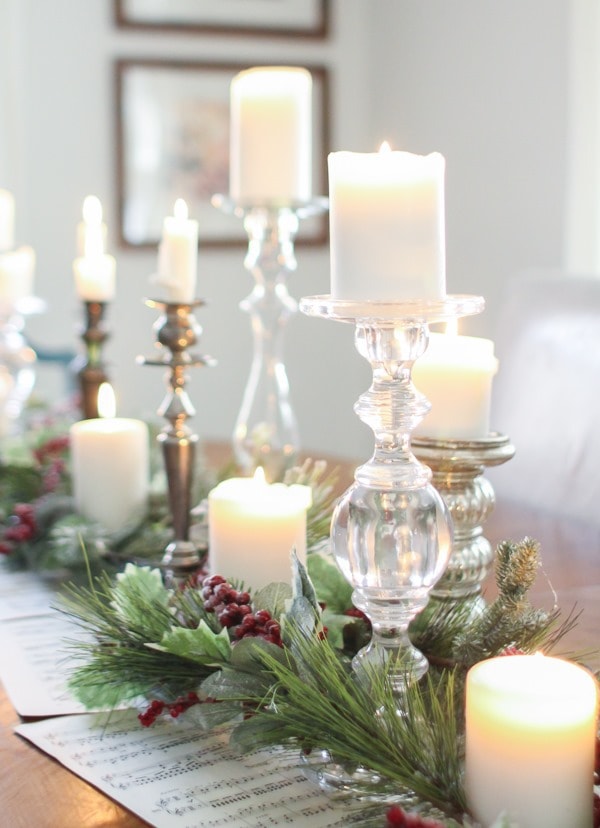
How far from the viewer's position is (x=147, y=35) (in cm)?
347

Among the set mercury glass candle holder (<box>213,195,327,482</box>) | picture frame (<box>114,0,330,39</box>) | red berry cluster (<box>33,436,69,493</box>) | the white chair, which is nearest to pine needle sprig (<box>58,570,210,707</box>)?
red berry cluster (<box>33,436,69,493</box>)

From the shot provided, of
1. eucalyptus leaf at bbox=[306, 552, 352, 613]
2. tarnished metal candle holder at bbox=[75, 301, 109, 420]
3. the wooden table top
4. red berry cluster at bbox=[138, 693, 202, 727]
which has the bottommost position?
the wooden table top

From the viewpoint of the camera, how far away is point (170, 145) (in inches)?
140

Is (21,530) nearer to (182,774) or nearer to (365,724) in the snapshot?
(182,774)

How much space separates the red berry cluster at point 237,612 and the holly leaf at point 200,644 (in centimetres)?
1

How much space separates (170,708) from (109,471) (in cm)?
47

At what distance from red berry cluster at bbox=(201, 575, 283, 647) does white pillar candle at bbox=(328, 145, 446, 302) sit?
8.0 inches

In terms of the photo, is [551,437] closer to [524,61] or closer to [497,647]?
[497,647]

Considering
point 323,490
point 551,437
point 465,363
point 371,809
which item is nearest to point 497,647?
point 371,809

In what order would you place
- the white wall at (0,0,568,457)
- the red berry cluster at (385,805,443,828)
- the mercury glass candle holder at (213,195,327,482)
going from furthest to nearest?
the white wall at (0,0,568,457)
the mercury glass candle holder at (213,195,327,482)
the red berry cluster at (385,805,443,828)

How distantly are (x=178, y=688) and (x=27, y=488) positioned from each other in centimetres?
64

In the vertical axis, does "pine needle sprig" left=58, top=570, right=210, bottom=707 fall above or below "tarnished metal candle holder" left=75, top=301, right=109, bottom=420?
below

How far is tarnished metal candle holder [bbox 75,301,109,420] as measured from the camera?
1445 millimetres

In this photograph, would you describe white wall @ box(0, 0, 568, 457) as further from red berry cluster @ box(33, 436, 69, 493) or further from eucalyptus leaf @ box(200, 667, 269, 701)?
eucalyptus leaf @ box(200, 667, 269, 701)
